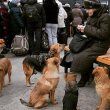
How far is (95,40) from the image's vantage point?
4.09m

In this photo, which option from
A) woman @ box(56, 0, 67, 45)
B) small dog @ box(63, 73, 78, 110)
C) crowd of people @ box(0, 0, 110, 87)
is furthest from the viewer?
woman @ box(56, 0, 67, 45)

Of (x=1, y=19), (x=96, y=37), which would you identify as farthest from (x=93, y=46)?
(x=1, y=19)

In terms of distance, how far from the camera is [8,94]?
4.21 m

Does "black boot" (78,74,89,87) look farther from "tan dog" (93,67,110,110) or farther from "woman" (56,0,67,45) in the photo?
"woman" (56,0,67,45)

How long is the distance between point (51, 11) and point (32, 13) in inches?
36.2

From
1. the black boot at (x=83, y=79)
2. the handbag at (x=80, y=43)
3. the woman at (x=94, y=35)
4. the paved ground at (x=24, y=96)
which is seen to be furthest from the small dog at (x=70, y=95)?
the black boot at (x=83, y=79)

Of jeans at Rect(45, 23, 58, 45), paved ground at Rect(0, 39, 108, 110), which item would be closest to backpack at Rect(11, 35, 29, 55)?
jeans at Rect(45, 23, 58, 45)

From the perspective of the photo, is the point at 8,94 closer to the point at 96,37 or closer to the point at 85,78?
the point at 85,78

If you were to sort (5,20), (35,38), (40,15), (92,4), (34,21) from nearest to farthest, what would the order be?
(92,4) < (34,21) < (40,15) < (35,38) < (5,20)

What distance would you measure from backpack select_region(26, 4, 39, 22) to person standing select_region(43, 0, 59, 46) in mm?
628

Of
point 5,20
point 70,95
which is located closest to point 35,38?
point 5,20

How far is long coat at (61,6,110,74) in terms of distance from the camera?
12.6ft

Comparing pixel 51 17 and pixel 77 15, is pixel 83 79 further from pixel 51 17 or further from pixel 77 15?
pixel 77 15

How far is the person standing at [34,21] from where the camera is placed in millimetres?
6824
